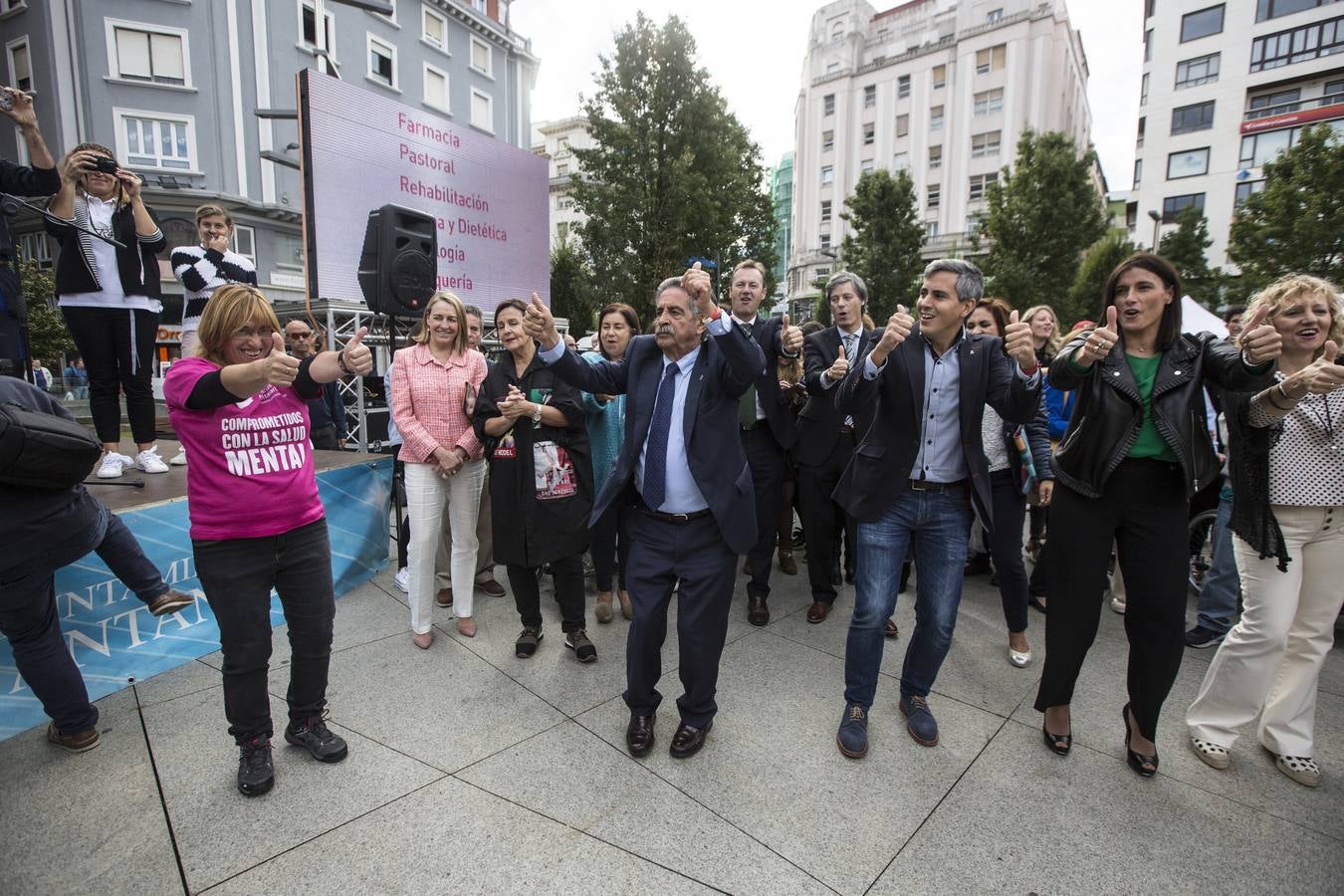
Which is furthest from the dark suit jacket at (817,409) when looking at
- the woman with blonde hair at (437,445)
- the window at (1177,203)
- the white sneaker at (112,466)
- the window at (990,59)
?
the window at (990,59)

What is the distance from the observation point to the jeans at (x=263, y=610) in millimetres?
2354

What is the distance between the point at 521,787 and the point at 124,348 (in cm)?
408

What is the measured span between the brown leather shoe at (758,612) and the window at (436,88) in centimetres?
3115

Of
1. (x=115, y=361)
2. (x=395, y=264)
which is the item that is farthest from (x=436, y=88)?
(x=115, y=361)

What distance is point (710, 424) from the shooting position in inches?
105

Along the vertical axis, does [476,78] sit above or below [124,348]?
A: above

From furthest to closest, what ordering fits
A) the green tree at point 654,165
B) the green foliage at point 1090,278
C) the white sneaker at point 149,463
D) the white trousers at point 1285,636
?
the green foliage at point 1090,278, the green tree at point 654,165, the white sneaker at point 149,463, the white trousers at point 1285,636

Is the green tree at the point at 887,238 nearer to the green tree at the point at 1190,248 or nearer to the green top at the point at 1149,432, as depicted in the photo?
the green tree at the point at 1190,248

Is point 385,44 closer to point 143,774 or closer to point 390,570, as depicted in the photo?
point 390,570

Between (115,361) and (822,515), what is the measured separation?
4877 millimetres

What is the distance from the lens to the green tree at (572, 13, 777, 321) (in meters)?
15.1

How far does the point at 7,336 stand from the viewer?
348 cm

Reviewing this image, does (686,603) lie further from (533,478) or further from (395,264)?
(395,264)

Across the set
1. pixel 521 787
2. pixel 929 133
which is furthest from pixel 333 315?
pixel 929 133
